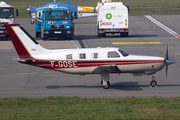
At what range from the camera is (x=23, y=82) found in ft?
68.7

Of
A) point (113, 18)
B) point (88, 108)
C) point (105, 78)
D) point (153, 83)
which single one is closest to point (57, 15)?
point (113, 18)

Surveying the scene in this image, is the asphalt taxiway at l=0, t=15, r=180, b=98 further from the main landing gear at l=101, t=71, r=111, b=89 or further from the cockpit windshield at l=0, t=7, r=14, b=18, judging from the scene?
the cockpit windshield at l=0, t=7, r=14, b=18

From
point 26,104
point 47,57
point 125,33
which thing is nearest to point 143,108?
point 26,104

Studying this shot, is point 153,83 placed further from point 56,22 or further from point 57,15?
point 57,15

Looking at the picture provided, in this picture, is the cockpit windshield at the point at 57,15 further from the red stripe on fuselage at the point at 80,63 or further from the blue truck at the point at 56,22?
→ the red stripe on fuselage at the point at 80,63

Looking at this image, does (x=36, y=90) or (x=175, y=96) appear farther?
(x=36, y=90)

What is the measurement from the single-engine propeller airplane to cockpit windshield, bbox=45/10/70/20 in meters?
19.0

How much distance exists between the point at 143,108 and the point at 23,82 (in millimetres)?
10176

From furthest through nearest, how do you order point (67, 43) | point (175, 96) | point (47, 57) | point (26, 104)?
point (67, 43), point (47, 57), point (175, 96), point (26, 104)

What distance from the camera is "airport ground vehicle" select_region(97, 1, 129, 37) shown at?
1593 inches

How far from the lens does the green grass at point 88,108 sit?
1172 cm

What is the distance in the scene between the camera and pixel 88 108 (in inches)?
537

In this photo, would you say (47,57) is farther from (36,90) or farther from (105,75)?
(105,75)

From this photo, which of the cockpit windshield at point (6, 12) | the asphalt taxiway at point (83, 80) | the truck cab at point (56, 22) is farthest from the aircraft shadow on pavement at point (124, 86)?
the cockpit windshield at point (6, 12)
